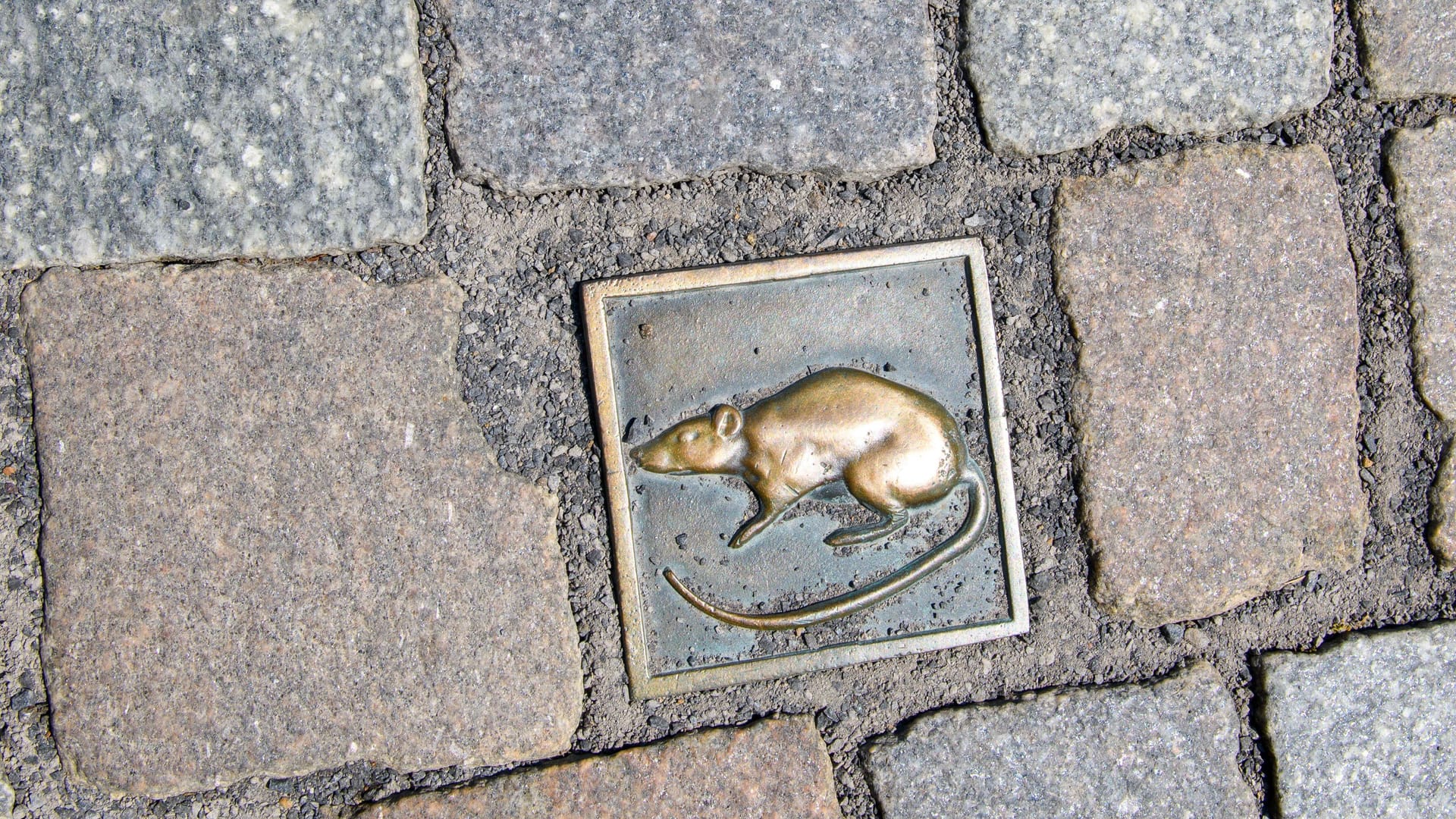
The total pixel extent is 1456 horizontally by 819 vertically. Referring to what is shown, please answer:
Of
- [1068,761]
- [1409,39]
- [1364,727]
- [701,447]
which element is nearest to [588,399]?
[701,447]

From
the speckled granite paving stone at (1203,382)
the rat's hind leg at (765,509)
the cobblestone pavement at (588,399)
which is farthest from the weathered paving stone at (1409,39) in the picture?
the rat's hind leg at (765,509)

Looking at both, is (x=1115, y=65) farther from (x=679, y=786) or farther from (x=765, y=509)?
(x=679, y=786)

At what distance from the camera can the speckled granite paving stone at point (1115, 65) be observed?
1.56 metres

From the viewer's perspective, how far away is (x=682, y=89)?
1523 millimetres

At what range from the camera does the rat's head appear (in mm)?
A: 1448

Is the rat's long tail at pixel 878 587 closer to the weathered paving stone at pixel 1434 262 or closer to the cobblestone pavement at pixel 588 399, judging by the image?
the cobblestone pavement at pixel 588 399

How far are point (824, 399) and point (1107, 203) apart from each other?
60 cm

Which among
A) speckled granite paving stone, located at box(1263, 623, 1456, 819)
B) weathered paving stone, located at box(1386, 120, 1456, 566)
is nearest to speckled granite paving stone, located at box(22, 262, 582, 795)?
speckled granite paving stone, located at box(1263, 623, 1456, 819)

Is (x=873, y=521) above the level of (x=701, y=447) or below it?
below

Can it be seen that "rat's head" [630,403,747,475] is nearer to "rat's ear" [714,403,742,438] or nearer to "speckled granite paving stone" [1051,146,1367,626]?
"rat's ear" [714,403,742,438]

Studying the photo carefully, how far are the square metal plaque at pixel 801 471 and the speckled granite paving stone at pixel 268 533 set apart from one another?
0.68 feet

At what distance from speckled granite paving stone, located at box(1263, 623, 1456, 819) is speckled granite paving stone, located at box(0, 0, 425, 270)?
5.44 feet

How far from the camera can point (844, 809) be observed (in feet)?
5.08

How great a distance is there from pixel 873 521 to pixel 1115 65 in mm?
860
